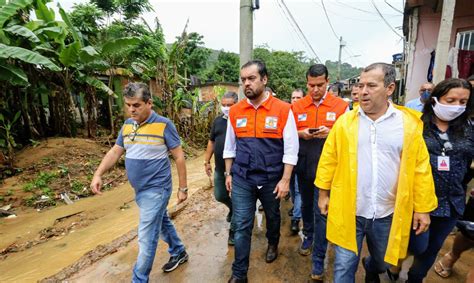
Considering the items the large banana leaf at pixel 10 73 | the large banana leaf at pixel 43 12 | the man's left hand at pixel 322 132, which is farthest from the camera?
the large banana leaf at pixel 43 12

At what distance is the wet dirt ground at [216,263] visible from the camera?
257cm

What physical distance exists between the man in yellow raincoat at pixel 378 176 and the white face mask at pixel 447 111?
0.36 m

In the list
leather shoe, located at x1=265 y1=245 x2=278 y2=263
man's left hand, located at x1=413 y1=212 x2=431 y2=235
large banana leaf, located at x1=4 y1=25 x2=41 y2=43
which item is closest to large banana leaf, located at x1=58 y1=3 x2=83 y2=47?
large banana leaf, located at x1=4 y1=25 x2=41 y2=43

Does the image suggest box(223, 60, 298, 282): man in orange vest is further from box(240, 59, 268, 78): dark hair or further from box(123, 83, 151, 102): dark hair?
box(123, 83, 151, 102): dark hair

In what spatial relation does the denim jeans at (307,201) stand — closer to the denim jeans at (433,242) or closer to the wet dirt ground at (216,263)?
the wet dirt ground at (216,263)

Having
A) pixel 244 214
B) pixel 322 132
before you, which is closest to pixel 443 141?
pixel 322 132

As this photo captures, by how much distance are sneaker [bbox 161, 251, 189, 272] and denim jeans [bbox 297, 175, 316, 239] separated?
1360 mm

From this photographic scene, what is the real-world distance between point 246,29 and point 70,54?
4.58 m

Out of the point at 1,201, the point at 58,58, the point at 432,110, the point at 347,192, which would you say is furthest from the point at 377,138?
Answer: the point at 58,58

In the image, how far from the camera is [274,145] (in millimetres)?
2357

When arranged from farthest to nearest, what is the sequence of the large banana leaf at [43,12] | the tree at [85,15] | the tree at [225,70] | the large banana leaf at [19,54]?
the tree at [225,70]
the tree at [85,15]
the large banana leaf at [43,12]
the large banana leaf at [19,54]

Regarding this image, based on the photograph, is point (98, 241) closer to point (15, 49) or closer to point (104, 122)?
point (15, 49)

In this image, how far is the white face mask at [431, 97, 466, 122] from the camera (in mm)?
1889

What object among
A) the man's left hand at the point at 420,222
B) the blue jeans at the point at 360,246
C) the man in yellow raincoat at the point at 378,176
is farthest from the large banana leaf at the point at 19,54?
the man's left hand at the point at 420,222
